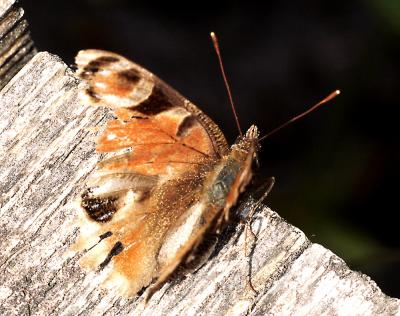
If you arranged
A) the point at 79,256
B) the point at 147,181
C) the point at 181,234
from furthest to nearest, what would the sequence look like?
the point at 147,181
the point at 181,234
the point at 79,256

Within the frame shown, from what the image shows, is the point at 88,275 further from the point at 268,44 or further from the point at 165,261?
the point at 268,44

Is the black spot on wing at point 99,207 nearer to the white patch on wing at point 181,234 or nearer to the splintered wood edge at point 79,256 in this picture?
the splintered wood edge at point 79,256

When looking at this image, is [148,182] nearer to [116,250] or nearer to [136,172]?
[136,172]

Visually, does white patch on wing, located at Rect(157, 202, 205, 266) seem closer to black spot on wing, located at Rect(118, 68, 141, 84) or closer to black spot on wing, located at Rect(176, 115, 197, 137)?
black spot on wing, located at Rect(176, 115, 197, 137)

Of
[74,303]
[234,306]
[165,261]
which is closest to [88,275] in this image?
[74,303]

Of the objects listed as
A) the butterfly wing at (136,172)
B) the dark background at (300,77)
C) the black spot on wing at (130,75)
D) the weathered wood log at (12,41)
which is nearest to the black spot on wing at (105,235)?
the butterfly wing at (136,172)

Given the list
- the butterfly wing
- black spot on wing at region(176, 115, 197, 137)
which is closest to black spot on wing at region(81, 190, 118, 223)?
the butterfly wing

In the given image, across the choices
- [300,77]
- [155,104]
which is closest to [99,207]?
[155,104]
